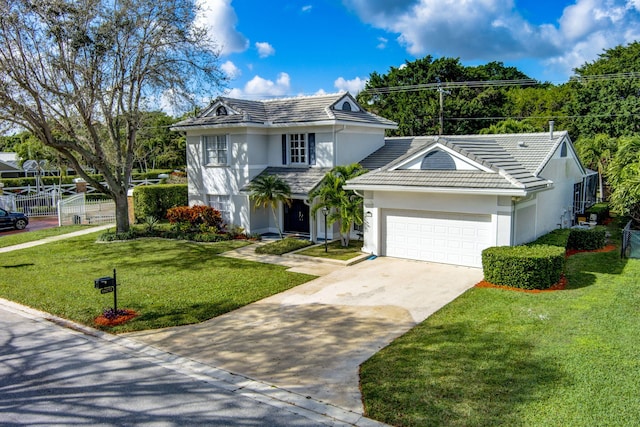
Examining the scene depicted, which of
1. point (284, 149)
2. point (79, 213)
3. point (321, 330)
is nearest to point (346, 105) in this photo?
point (284, 149)

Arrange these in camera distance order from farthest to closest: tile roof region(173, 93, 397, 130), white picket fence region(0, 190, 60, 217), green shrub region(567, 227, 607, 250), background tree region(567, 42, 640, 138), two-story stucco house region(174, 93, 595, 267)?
background tree region(567, 42, 640, 138), white picket fence region(0, 190, 60, 217), tile roof region(173, 93, 397, 130), green shrub region(567, 227, 607, 250), two-story stucco house region(174, 93, 595, 267)

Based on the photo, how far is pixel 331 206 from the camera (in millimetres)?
18875

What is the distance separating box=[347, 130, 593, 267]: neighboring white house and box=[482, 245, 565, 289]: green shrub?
1.38m

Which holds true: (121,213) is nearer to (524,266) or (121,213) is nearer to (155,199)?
(155,199)

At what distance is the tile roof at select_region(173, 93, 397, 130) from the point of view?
21734 millimetres

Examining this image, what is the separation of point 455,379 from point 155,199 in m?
21.7

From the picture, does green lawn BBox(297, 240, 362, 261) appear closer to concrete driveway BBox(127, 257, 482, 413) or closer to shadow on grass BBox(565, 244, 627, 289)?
concrete driveway BBox(127, 257, 482, 413)

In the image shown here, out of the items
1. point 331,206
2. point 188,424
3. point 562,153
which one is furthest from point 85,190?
point 188,424

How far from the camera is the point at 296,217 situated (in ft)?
73.3

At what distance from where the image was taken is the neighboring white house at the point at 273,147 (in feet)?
70.9

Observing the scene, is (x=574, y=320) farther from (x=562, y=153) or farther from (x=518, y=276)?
(x=562, y=153)

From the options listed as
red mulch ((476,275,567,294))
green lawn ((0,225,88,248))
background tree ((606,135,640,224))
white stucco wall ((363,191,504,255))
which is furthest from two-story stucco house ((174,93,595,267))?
green lawn ((0,225,88,248))

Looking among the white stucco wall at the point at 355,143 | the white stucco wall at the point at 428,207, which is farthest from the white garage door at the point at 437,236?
the white stucco wall at the point at 355,143

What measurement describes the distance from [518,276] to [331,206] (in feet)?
25.5
